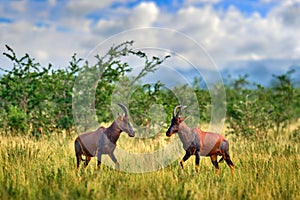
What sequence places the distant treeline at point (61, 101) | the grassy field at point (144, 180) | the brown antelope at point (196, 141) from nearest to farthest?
the grassy field at point (144, 180)
the brown antelope at point (196, 141)
the distant treeline at point (61, 101)

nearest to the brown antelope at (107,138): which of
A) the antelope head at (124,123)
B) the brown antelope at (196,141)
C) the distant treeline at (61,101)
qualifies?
the antelope head at (124,123)

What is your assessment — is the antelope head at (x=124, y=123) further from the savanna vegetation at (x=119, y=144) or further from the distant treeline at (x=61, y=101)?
the distant treeline at (x=61, y=101)

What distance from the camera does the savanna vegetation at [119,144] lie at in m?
6.29

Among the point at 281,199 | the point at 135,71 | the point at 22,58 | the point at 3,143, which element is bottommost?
the point at 281,199

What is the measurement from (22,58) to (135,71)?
5360 millimetres

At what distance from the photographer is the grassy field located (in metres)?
6.06

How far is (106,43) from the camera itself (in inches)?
366

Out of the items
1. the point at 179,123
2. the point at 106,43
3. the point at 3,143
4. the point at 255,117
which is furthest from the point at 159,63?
the point at 255,117

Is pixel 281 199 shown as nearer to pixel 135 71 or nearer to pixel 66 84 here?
pixel 135 71

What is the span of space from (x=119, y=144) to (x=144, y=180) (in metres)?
4.40

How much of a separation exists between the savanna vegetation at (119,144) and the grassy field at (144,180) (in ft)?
0.05

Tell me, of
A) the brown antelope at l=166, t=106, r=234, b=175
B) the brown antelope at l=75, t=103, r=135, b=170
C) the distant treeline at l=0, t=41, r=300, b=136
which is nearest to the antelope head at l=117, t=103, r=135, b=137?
the brown antelope at l=75, t=103, r=135, b=170

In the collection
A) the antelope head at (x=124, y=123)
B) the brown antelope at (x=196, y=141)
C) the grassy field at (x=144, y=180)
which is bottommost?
the grassy field at (x=144, y=180)

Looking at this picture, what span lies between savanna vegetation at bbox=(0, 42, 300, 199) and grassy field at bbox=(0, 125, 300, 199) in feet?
0.05
